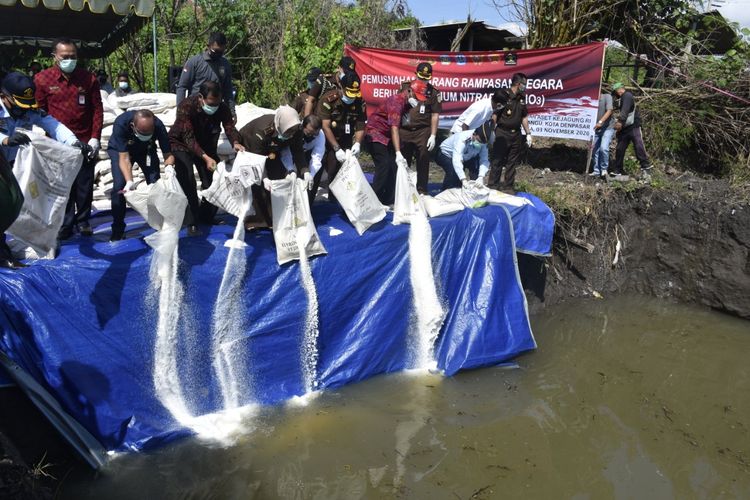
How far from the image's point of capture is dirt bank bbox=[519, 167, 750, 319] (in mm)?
6207

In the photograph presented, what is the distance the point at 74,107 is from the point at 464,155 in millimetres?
3365

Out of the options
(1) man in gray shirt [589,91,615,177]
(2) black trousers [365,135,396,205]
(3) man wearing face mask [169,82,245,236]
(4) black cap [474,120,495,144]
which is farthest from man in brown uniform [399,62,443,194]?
(1) man in gray shirt [589,91,615,177]

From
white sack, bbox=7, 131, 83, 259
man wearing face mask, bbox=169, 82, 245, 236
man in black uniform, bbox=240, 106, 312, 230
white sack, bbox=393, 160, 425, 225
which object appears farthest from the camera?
white sack, bbox=393, 160, 425, 225

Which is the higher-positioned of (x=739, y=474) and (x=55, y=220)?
(x=55, y=220)

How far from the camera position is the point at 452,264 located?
504 centimetres

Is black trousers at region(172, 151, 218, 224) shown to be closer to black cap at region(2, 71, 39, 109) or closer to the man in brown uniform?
black cap at region(2, 71, 39, 109)

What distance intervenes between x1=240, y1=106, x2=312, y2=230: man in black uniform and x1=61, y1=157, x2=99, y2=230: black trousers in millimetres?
1088

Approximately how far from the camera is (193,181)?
430cm

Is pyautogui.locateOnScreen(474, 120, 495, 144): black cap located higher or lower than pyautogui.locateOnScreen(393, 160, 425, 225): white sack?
higher

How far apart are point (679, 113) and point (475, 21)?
4045 millimetres

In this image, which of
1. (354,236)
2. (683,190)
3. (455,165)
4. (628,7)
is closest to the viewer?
(354,236)

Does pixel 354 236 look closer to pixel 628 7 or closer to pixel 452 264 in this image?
pixel 452 264

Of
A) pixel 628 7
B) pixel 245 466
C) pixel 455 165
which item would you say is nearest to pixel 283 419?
pixel 245 466

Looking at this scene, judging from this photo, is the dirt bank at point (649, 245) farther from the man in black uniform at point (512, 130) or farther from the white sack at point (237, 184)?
the white sack at point (237, 184)
